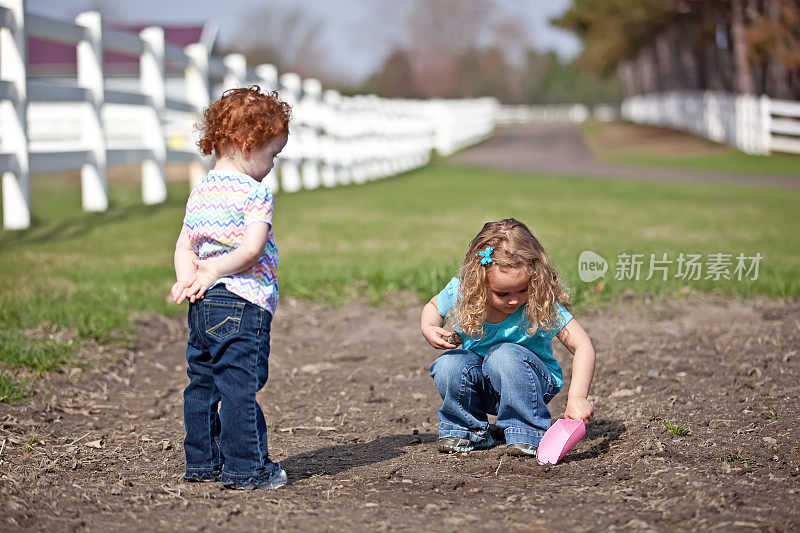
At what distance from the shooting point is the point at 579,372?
369 centimetres

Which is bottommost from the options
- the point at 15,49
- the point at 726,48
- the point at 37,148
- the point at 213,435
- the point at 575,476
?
the point at 575,476

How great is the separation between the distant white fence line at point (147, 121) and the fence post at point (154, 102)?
0.01 meters

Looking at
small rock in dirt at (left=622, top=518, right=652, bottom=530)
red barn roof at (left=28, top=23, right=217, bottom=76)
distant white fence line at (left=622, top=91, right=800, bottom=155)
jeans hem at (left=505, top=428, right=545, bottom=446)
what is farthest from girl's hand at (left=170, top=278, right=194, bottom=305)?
red barn roof at (left=28, top=23, right=217, bottom=76)

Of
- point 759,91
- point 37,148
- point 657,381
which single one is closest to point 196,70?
point 37,148

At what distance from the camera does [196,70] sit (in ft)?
42.2

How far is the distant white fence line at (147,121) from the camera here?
856 cm

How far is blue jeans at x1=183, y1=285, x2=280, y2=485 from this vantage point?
326 centimetres

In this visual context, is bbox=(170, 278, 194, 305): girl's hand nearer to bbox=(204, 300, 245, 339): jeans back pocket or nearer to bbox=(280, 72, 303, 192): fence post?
bbox=(204, 300, 245, 339): jeans back pocket

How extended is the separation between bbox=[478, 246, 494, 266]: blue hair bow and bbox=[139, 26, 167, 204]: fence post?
8675mm

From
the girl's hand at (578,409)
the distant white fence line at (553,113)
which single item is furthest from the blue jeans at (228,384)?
the distant white fence line at (553,113)

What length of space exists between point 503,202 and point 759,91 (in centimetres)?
1991

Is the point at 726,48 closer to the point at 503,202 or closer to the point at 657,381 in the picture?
the point at 503,202

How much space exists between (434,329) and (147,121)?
8.53 m

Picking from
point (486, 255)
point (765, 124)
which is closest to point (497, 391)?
point (486, 255)
